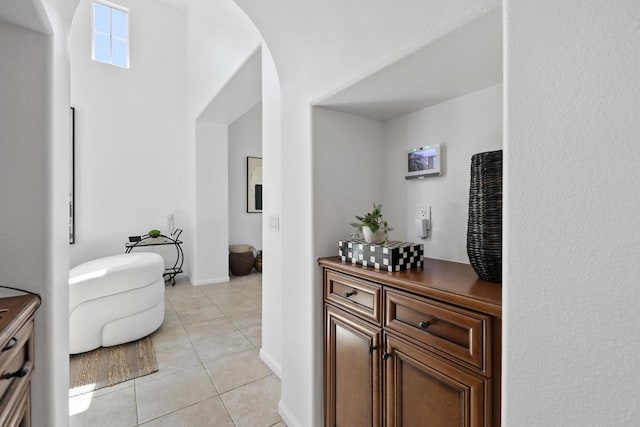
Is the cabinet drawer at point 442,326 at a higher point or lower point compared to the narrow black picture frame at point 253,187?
lower

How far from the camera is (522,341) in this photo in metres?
0.65

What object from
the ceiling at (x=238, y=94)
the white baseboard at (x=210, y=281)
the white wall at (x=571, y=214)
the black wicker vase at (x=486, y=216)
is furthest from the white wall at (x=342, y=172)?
the white baseboard at (x=210, y=281)

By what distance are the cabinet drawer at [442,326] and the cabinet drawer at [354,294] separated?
57 mm

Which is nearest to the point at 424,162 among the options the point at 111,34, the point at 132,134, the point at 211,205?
the point at 211,205

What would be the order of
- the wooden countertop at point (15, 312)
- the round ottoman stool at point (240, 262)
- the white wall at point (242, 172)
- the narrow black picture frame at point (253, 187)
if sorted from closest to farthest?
the wooden countertop at point (15, 312) → the round ottoman stool at point (240, 262) → the white wall at point (242, 172) → the narrow black picture frame at point (253, 187)

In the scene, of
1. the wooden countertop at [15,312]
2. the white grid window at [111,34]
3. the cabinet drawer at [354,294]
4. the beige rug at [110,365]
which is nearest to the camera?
the wooden countertop at [15,312]

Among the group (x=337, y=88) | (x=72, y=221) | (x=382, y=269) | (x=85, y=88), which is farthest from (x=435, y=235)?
(x=85, y=88)

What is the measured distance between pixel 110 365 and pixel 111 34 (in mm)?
4908

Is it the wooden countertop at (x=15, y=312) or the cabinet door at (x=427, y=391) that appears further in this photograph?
the cabinet door at (x=427, y=391)

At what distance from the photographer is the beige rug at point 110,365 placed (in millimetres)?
1989

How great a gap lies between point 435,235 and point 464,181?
0.30 m

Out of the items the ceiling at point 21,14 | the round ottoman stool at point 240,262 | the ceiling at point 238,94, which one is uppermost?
the ceiling at point 238,94

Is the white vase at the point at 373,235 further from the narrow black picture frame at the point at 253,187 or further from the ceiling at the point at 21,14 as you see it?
the narrow black picture frame at the point at 253,187

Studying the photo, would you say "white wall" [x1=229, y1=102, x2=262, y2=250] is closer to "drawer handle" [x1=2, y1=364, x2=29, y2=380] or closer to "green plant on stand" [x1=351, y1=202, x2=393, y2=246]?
"green plant on stand" [x1=351, y1=202, x2=393, y2=246]
